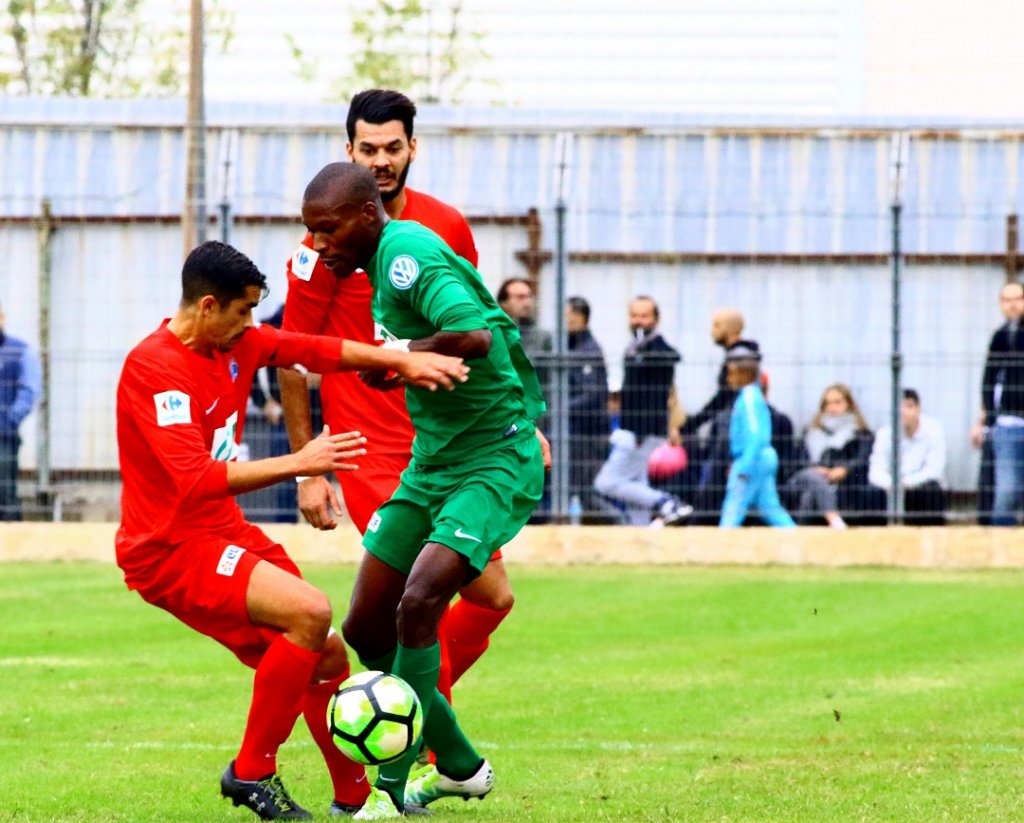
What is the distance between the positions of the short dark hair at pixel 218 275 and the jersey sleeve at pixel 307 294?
2.92 ft

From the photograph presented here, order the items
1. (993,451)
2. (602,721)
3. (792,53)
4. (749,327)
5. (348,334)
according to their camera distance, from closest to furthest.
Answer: (348,334) → (602,721) → (993,451) → (749,327) → (792,53)

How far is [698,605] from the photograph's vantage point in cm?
1404

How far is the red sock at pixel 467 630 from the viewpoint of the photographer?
782 cm

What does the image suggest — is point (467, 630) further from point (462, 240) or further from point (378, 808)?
point (462, 240)

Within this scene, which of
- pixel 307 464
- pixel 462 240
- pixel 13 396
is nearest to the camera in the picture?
pixel 307 464

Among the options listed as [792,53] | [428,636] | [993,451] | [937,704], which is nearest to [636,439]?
[993,451]

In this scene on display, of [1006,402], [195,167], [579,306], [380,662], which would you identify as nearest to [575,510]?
[579,306]

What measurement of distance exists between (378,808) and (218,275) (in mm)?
1908

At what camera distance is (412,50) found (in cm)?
3281

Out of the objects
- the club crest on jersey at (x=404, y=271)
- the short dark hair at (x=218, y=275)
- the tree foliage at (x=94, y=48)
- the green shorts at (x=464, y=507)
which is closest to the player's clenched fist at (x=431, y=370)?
the club crest on jersey at (x=404, y=271)

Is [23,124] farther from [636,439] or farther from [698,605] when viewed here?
[698,605]

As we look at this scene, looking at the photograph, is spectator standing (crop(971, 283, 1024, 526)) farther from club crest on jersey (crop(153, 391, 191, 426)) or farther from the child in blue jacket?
club crest on jersey (crop(153, 391, 191, 426))

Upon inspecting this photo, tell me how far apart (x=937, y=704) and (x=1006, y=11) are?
24.4 m

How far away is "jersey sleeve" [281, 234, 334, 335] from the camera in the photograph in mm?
7754
